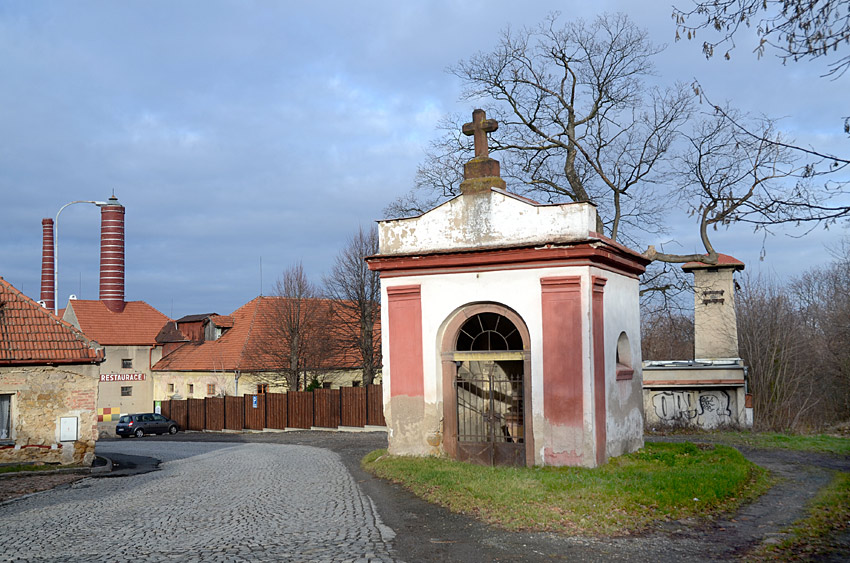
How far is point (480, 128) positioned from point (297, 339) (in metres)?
25.3

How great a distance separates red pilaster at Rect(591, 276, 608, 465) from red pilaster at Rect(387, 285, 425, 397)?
10.3ft

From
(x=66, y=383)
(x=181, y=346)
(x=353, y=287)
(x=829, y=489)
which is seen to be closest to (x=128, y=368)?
(x=181, y=346)

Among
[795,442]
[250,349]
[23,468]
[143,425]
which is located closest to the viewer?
[23,468]

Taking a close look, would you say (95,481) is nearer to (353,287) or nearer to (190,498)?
(190,498)

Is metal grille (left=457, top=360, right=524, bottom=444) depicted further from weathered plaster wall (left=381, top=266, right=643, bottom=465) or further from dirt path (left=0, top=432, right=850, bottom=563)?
→ dirt path (left=0, top=432, right=850, bottom=563)

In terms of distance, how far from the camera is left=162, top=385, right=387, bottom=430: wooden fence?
2878cm

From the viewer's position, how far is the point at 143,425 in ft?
110

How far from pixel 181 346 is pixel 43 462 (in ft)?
98.6

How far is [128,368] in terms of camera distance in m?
44.4

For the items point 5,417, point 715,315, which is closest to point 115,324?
point 5,417

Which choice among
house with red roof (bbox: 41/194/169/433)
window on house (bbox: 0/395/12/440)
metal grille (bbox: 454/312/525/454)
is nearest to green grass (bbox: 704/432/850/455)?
metal grille (bbox: 454/312/525/454)

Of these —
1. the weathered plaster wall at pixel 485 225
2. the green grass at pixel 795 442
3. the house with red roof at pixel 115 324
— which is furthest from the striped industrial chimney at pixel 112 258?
the green grass at pixel 795 442

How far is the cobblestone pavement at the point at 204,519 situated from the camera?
7.48m

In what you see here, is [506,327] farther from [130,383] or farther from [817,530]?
[130,383]
